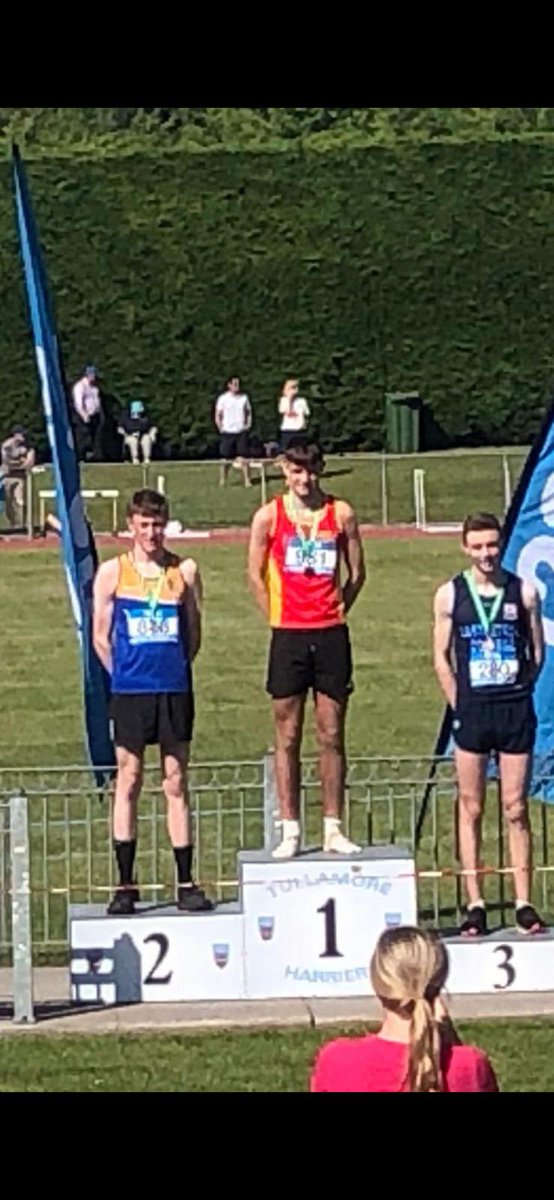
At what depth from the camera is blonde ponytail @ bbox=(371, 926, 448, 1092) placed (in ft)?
20.0

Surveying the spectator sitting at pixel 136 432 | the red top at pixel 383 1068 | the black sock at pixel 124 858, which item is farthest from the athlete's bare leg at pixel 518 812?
the spectator sitting at pixel 136 432

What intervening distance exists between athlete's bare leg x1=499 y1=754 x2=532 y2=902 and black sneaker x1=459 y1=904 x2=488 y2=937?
166mm

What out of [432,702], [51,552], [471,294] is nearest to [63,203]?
[471,294]

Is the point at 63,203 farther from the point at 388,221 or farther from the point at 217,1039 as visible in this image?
the point at 217,1039

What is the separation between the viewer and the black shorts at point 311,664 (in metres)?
11.0

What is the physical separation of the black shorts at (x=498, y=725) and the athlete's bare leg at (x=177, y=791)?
1.05 meters

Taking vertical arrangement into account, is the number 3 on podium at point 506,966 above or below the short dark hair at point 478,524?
below

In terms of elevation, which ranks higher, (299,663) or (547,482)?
(547,482)

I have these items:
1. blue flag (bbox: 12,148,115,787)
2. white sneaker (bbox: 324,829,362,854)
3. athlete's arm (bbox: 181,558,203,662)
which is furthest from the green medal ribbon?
blue flag (bbox: 12,148,115,787)

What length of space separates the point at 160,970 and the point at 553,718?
2838 mm

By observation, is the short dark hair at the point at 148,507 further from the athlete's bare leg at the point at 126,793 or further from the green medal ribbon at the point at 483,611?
the green medal ribbon at the point at 483,611

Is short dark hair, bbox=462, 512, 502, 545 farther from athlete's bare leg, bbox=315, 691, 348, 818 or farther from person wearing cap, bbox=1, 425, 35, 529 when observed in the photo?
person wearing cap, bbox=1, 425, 35, 529

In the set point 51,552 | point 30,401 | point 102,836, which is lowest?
point 102,836

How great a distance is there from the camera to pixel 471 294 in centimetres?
3619
